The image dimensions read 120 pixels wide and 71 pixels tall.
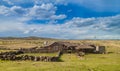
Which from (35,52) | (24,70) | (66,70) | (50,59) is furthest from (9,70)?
(35,52)

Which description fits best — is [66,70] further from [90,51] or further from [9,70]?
[90,51]

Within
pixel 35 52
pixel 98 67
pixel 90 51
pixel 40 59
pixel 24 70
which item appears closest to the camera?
pixel 24 70

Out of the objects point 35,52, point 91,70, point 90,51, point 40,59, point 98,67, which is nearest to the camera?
point 91,70

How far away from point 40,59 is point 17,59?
4437 millimetres

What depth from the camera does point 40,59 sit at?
4403 cm

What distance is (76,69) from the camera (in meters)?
32.6

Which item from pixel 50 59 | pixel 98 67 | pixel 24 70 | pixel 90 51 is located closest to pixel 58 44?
pixel 90 51

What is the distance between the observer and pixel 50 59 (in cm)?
4434

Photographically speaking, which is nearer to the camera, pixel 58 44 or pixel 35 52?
pixel 35 52

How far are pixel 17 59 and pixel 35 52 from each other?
2461 cm

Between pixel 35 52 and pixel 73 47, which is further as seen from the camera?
pixel 73 47

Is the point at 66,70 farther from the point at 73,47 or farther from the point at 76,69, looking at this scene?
the point at 73,47

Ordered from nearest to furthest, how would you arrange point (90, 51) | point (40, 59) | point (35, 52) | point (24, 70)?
1. point (24, 70)
2. point (40, 59)
3. point (35, 52)
4. point (90, 51)

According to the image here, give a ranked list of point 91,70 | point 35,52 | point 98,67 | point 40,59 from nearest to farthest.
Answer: point 91,70, point 98,67, point 40,59, point 35,52
